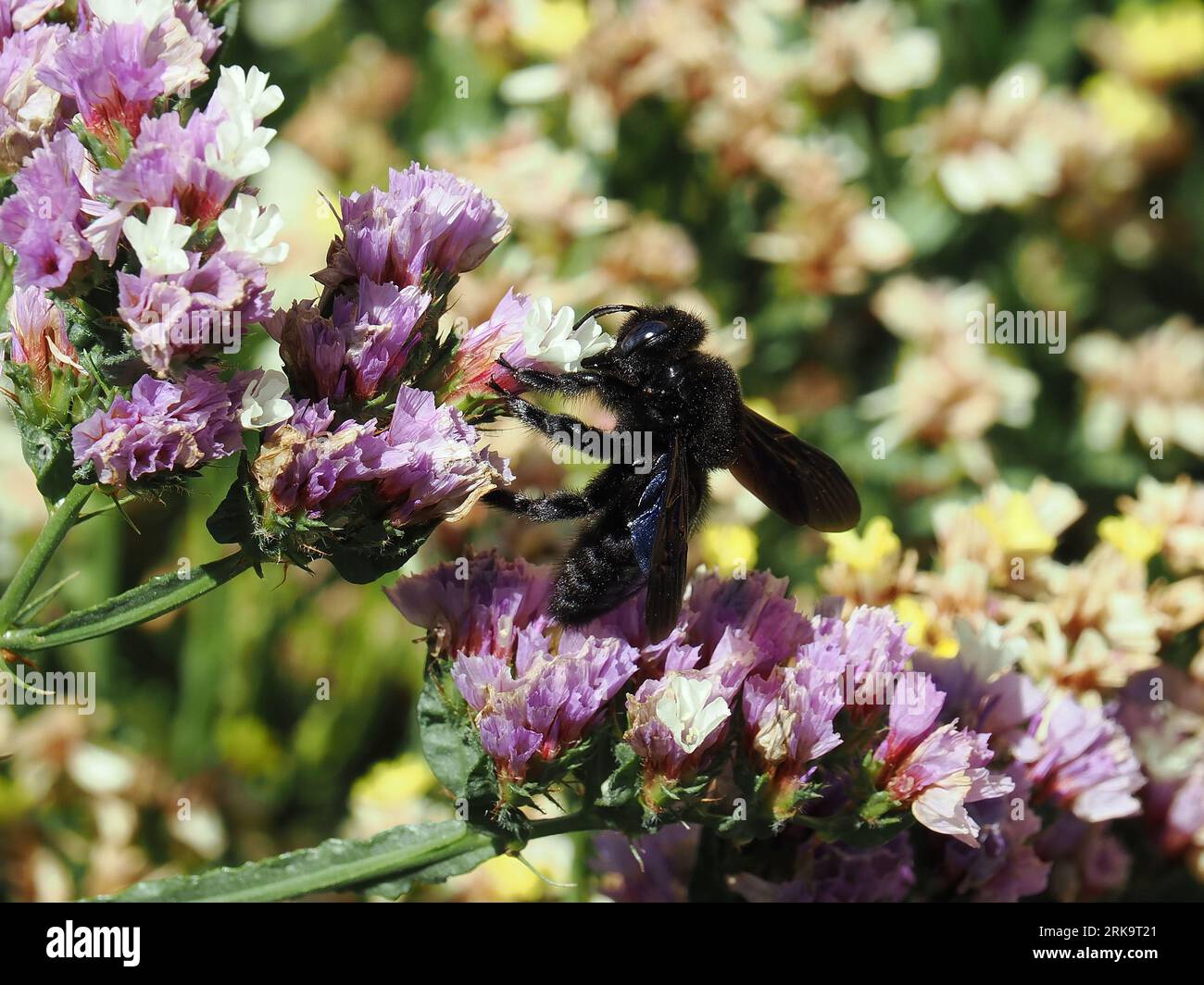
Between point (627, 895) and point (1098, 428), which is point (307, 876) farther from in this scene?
point (1098, 428)

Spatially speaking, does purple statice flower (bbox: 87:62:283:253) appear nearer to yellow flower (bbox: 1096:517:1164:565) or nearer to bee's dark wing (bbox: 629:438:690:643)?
bee's dark wing (bbox: 629:438:690:643)

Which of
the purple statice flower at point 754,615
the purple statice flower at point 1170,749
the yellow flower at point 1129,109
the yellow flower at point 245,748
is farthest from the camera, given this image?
the yellow flower at point 1129,109

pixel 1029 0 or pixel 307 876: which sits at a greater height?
pixel 1029 0

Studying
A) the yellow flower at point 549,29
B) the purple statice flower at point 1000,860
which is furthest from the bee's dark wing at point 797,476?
the yellow flower at point 549,29

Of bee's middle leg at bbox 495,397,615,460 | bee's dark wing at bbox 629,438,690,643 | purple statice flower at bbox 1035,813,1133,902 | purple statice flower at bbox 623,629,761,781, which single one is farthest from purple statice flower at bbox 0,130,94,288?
purple statice flower at bbox 1035,813,1133,902

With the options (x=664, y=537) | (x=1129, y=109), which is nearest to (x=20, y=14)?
(x=664, y=537)

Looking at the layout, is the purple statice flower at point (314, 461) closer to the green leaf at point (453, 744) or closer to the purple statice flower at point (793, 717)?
the green leaf at point (453, 744)

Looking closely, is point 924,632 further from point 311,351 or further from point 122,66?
point 122,66
